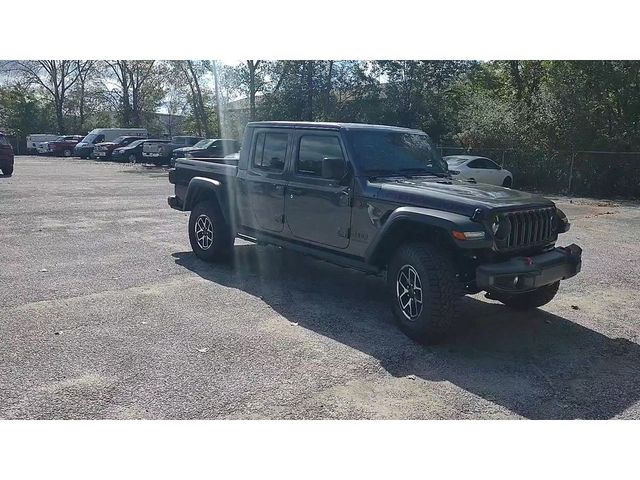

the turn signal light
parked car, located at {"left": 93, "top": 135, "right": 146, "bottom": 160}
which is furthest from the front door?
parked car, located at {"left": 93, "top": 135, "right": 146, "bottom": 160}

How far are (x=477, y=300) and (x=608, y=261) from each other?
3387 mm

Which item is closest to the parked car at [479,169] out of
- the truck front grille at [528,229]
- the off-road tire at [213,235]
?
the off-road tire at [213,235]

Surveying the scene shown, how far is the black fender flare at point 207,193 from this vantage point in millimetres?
7426

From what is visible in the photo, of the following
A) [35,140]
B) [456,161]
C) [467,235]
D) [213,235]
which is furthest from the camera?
[35,140]

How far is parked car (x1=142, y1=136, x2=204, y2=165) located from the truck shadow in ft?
84.7

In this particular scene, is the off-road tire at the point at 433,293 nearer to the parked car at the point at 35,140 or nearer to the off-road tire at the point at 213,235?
the off-road tire at the point at 213,235

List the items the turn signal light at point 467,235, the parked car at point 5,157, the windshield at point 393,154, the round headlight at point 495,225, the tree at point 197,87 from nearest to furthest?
the turn signal light at point 467,235 < the round headlight at point 495,225 < the windshield at point 393,154 < the parked car at point 5,157 < the tree at point 197,87

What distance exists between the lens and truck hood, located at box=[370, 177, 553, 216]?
489 centimetres

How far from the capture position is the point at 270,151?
22.8 feet

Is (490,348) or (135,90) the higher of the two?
(135,90)

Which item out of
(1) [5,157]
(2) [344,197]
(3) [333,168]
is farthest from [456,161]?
(1) [5,157]

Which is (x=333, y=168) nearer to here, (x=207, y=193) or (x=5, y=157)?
(x=207, y=193)

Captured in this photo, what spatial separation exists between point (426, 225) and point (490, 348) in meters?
1.19

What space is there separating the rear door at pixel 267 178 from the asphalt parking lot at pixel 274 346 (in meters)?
0.76
